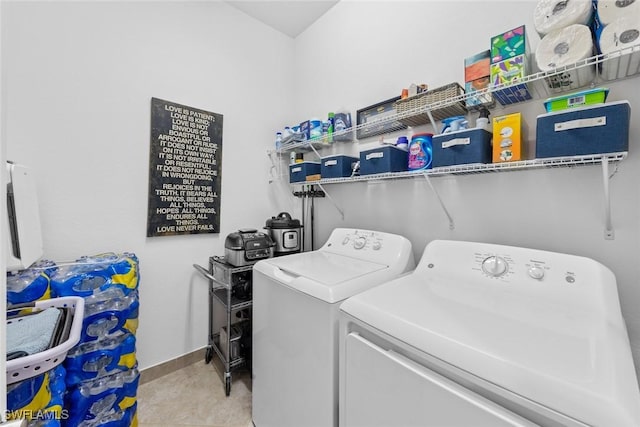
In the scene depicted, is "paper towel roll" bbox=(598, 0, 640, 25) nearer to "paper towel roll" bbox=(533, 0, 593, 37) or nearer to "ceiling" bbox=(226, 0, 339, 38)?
"paper towel roll" bbox=(533, 0, 593, 37)

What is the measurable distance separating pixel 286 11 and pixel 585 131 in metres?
2.43

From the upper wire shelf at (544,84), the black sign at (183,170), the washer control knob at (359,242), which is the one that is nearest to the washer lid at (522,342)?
the washer control knob at (359,242)

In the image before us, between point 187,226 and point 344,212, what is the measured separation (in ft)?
4.11

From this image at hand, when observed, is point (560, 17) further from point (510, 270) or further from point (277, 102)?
point (277, 102)

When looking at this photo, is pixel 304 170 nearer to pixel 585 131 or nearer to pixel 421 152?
pixel 421 152

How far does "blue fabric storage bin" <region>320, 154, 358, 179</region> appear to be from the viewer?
179 cm

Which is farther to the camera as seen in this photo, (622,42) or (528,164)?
(528,164)

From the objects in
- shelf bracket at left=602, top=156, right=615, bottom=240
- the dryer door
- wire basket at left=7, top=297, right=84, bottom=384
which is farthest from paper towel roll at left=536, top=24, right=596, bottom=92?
wire basket at left=7, top=297, right=84, bottom=384

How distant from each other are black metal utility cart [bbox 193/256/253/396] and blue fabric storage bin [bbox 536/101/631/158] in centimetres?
177

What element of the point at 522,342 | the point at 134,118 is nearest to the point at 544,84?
the point at 522,342

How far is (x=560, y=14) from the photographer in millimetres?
962

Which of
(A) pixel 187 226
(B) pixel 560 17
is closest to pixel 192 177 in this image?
(A) pixel 187 226

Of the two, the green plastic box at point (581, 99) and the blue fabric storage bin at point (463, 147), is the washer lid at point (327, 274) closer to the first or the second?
the blue fabric storage bin at point (463, 147)

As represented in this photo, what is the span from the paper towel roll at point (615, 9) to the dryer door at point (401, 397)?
1.30 meters
